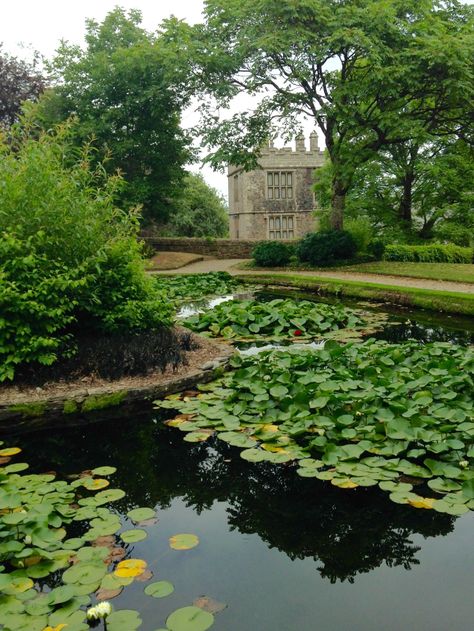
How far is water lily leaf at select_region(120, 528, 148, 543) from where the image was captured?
282 cm

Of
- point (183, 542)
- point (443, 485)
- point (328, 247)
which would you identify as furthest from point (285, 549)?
point (328, 247)

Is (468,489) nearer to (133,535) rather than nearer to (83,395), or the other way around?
(133,535)

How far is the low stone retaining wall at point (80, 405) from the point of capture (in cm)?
462

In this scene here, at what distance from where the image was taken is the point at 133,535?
9.37 ft

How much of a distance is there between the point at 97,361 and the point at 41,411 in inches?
34.1

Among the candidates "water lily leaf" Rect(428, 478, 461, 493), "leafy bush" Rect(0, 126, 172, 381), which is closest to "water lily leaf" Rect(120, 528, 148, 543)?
"water lily leaf" Rect(428, 478, 461, 493)

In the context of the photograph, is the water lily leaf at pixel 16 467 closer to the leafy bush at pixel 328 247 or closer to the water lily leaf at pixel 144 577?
the water lily leaf at pixel 144 577

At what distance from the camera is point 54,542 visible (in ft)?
8.82

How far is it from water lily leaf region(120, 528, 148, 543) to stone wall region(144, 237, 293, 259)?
81.7 feet

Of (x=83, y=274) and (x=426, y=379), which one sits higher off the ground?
(x=83, y=274)

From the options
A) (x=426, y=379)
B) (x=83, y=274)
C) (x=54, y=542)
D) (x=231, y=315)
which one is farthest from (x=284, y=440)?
(x=231, y=315)

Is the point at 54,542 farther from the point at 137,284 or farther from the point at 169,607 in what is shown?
the point at 137,284

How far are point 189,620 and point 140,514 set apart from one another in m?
0.98

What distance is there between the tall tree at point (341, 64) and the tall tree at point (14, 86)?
10963 millimetres
